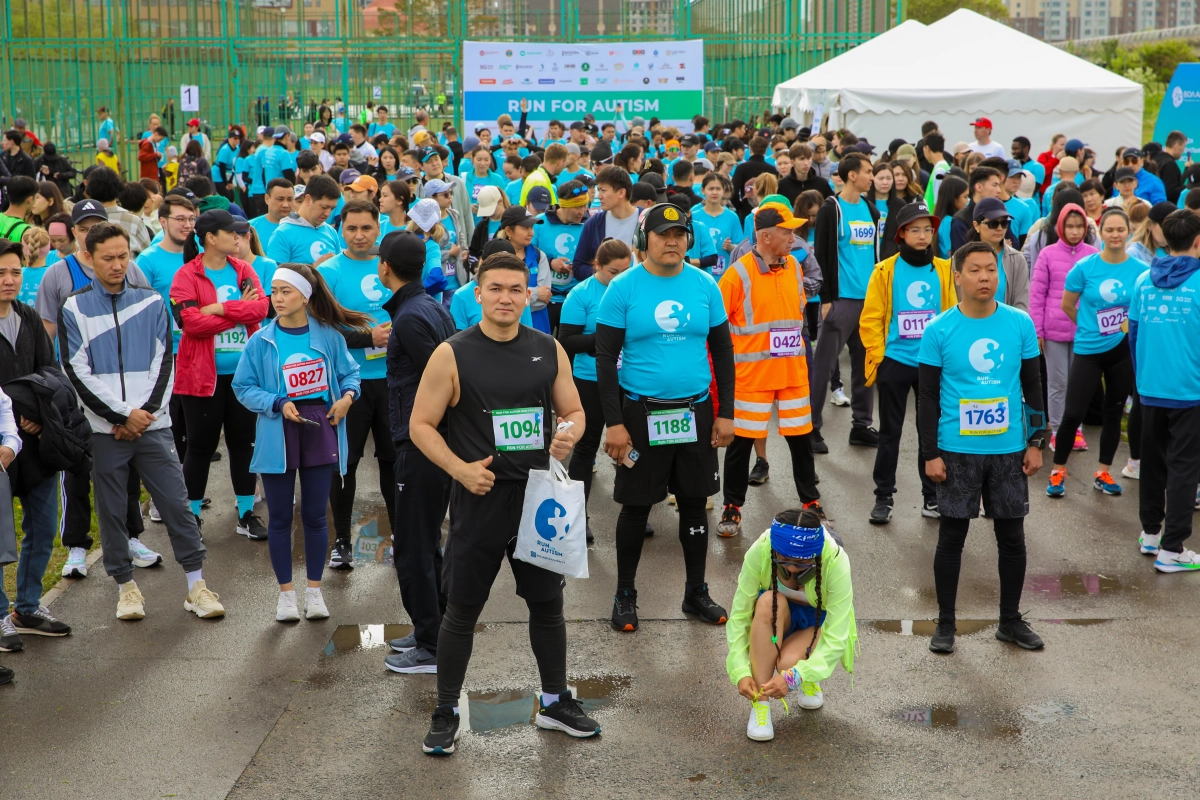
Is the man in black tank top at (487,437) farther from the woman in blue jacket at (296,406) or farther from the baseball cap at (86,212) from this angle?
the baseball cap at (86,212)

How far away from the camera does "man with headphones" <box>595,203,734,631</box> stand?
5844mm

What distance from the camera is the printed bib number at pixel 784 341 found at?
23.8ft

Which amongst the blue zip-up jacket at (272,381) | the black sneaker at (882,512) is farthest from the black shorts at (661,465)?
the black sneaker at (882,512)

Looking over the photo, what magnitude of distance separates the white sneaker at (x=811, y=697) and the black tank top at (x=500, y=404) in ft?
5.05

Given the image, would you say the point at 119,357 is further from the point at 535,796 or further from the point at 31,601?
the point at 535,796

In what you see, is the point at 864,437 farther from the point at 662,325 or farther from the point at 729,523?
the point at 662,325

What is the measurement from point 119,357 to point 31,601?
129 cm

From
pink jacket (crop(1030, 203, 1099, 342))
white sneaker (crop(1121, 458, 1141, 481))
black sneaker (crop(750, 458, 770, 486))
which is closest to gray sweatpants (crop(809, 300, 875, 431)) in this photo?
black sneaker (crop(750, 458, 770, 486))

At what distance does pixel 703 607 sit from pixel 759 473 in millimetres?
2604

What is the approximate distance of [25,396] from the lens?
18.4 ft

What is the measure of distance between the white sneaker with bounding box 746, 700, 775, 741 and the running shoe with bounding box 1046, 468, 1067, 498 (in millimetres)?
4008

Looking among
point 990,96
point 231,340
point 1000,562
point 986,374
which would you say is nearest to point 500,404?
point 986,374

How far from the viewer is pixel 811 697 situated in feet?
16.6

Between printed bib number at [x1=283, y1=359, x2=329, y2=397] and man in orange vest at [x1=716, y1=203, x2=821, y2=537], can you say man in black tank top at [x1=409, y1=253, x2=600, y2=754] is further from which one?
man in orange vest at [x1=716, y1=203, x2=821, y2=537]
